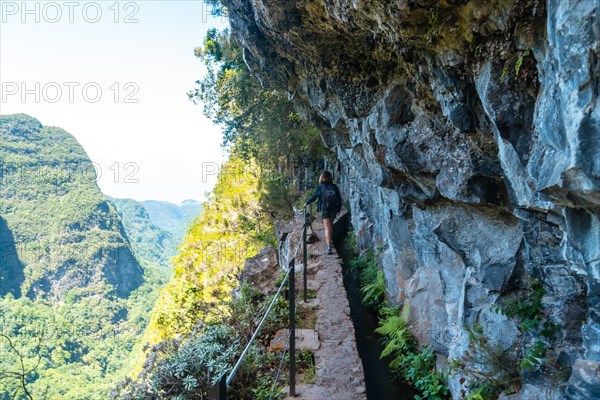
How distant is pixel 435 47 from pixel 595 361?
2.82 metres

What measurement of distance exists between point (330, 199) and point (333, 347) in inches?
178

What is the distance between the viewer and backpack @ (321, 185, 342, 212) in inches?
359

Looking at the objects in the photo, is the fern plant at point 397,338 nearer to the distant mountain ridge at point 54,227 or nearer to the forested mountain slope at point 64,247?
the forested mountain slope at point 64,247

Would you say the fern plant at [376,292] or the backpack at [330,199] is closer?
the fern plant at [376,292]

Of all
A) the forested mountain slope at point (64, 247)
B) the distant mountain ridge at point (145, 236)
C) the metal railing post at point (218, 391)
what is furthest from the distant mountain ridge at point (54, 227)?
the metal railing post at point (218, 391)

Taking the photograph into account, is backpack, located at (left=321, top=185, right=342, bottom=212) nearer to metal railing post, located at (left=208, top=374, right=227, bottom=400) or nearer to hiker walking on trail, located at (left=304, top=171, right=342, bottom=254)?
hiker walking on trail, located at (left=304, top=171, right=342, bottom=254)

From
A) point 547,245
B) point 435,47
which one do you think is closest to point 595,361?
point 547,245

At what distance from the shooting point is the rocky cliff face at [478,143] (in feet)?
7.38

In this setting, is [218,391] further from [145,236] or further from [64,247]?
[145,236]

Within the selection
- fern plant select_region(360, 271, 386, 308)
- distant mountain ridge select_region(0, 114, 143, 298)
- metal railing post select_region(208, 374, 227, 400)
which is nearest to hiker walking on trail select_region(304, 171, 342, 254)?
fern plant select_region(360, 271, 386, 308)

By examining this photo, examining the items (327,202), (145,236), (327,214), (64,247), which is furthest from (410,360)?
(145,236)

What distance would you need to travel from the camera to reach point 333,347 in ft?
16.8

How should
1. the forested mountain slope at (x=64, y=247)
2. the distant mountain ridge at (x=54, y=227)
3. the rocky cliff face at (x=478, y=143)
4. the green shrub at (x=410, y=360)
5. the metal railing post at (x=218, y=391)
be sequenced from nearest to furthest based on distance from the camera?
the metal railing post at (x=218, y=391) → the rocky cliff face at (x=478, y=143) → the green shrub at (x=410, y=360) → the forested mountain slope at (x=64, y=247) → the distant mountain ridge at (x=54, y=227)

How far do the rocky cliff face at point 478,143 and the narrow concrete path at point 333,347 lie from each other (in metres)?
1.23
